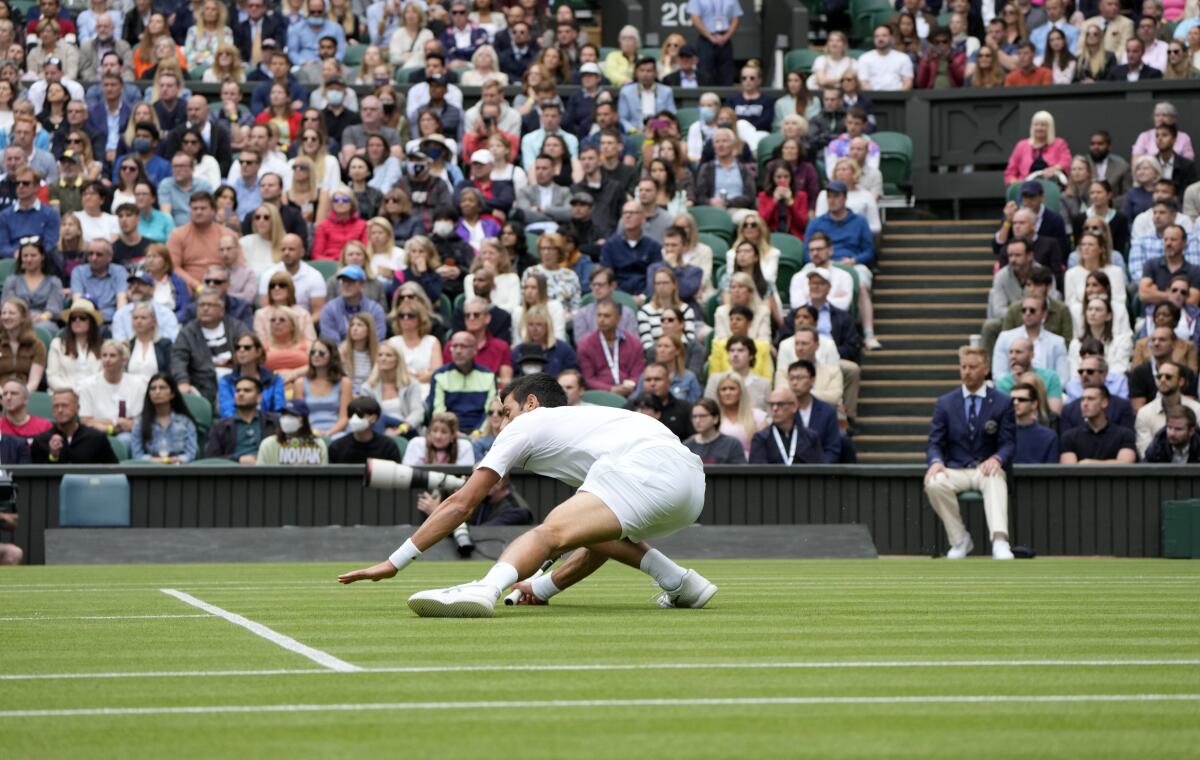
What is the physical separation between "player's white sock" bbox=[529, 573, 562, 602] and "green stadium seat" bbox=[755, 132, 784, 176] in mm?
13942

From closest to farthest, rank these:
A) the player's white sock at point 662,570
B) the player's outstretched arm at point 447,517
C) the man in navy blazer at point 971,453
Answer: the player's outstretched arm at point 447,517 < the player's white sock at point 662,570 < the man in navy blazer at point 971,453

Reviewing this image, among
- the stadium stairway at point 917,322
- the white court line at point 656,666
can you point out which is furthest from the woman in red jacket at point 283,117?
the white court line at point 656,666

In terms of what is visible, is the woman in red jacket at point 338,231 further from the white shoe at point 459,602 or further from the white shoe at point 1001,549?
the white shoe at point 459,602

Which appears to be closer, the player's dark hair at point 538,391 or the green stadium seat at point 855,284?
the player's dark hair at point 538,391

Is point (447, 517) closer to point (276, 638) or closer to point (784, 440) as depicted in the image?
point (276, 638)

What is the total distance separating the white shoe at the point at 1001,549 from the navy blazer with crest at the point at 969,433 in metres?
0.73

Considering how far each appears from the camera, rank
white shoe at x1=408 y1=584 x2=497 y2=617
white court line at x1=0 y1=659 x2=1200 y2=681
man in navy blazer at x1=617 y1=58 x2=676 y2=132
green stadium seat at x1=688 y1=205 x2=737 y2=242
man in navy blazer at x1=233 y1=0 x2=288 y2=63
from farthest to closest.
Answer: man in navy blazer at x1=233 y1=0 x2=288 y2=63 < man in navy blazer at x1=617 y1=58 x2=676 y2=132 < green stadium seat at x1=688 y1=205 x2=737 y2=242 < white shoe at x1=408 y1=584 x2=497 y2=617 < white court line at x1=0 y1=659 x2=1200 y2=681

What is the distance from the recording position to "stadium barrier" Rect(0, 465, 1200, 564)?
17.6m

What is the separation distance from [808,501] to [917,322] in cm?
476

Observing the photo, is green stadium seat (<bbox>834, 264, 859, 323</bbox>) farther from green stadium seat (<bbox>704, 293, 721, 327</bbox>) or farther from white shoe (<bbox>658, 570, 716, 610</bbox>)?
white shoe (<bbox>658, 570, 716, 610</bbox>)

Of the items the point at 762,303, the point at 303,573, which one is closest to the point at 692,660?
the point at 303,573

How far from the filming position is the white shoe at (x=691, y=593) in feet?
32.1

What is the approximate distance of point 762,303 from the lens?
20.1 m

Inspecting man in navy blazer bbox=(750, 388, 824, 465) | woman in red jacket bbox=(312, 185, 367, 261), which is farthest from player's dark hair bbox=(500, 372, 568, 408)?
woman in red jacket bbox=(312, 185, 367, 261)
